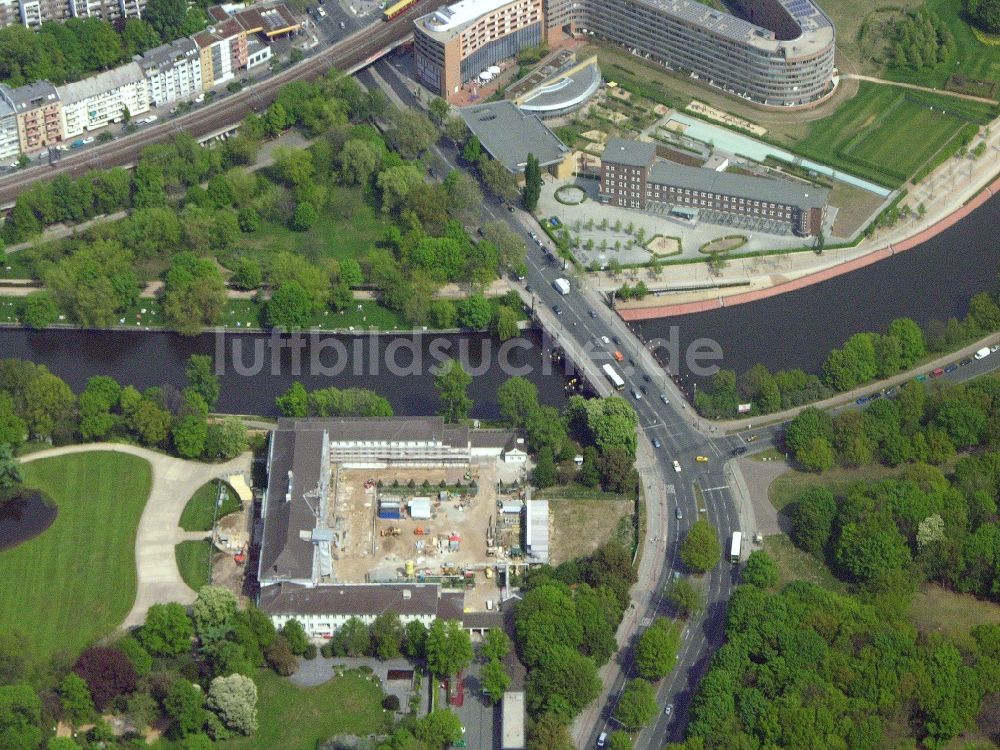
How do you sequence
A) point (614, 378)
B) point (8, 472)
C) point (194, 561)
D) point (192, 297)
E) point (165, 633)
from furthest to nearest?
1. point (192, 297)
2. point (614, 378)
3. point (8, 472)
4. point (194, 561)
5. point (165, 633)

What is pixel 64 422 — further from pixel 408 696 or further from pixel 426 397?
pixel 408 696

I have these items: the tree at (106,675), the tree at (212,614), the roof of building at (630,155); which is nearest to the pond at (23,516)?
the tree at (106,675)

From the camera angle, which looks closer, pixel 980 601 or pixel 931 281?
pixel 980 601

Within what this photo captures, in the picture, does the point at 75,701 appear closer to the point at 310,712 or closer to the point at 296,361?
the point at 310,712

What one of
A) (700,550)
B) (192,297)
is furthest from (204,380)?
(700,550)

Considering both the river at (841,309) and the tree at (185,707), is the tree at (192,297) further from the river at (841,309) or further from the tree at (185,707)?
the tree at (185,707)

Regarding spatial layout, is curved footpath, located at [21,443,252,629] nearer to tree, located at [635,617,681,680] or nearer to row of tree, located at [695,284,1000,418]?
tree, located at [635,617,681,680]

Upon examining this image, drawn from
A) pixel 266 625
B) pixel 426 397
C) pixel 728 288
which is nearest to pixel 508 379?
pixel 426 397
